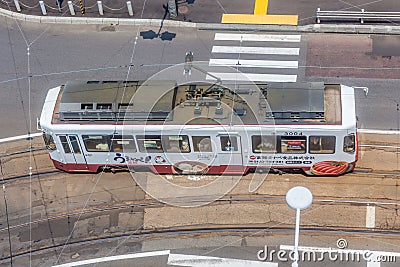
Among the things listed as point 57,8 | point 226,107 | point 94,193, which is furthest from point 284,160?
point 57,8

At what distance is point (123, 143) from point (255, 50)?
10653mm

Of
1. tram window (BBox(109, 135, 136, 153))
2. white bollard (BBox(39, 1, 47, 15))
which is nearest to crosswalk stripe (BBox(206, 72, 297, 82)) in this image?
tram window (BBox(109, 135, 136, 153))

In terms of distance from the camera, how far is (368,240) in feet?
81.3

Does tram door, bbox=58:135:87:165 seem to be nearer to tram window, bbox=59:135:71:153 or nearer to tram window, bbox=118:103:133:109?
tram window, bbox=59:135:71:153

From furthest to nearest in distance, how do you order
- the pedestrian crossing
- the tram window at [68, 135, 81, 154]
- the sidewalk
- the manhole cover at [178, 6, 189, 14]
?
the manhole cover at [178, 6, 189, 14] → the sidewalk → the pedestrian crossing → the tram window at [68, 135, 81, 154]

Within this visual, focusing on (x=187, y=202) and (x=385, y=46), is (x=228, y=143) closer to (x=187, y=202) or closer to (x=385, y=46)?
(x=187, y=202)

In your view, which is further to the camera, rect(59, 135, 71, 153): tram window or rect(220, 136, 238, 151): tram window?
rect(59, 135, 71, 153): tram window

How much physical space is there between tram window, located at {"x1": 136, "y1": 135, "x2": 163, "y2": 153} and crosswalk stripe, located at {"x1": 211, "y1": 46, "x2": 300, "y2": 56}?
→ 926cm


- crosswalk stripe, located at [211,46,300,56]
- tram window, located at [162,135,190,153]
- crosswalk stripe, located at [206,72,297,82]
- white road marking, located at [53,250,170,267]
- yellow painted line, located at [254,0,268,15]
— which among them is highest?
yellow painted line, located at [254,0,268,15]

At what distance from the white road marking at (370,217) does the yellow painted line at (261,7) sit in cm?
1411

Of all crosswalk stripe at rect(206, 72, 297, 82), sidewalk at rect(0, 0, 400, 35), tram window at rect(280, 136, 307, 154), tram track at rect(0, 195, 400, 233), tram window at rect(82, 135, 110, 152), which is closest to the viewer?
tram window at rect(280, 136, 307, 154)

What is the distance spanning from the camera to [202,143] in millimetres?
25969

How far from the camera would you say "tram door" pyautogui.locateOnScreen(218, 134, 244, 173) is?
2567 centimetres
